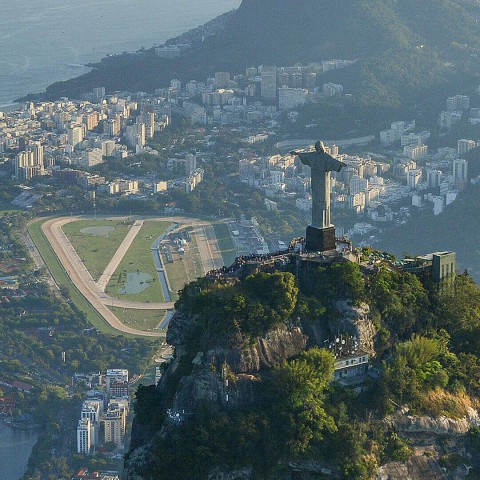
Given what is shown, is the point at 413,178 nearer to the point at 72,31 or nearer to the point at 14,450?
the point at 14,450

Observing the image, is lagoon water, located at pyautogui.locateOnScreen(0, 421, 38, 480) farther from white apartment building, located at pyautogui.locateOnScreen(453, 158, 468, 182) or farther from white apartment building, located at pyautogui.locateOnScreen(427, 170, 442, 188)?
white apartment building, located at pyautogui.locateOnScreen(453, 158, 468, 182)

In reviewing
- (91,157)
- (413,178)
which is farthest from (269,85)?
(413,178)

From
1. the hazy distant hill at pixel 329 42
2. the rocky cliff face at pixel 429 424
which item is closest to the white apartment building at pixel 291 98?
the hazy distant hill at pixel 329 42

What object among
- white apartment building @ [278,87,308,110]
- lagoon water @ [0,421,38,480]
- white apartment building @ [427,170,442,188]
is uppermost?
lagoon water @ [0,421,38,480]

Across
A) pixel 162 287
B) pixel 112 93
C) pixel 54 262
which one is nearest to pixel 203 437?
pixel 162 287

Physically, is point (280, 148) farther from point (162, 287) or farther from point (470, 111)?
point (162, 287)

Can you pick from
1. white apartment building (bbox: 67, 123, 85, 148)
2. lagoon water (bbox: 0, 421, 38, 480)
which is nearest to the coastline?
white apartment building (bbox: 67, 123, 85, 148)
